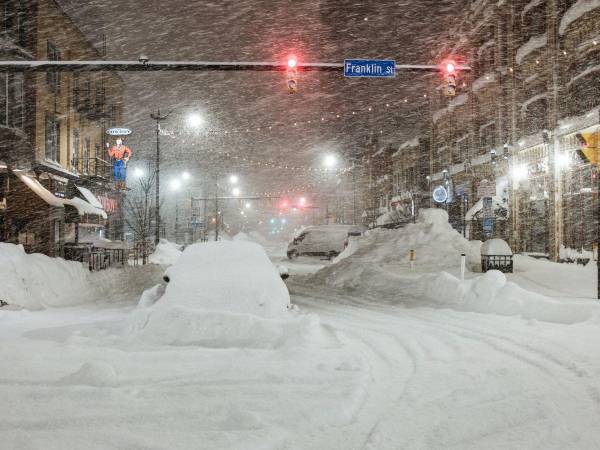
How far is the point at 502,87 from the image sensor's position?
3206 cm

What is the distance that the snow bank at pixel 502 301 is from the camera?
1035 centimetres

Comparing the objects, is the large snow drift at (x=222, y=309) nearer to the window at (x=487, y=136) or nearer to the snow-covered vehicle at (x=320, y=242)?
the snow-covered vehicle at (x=320, y=242)

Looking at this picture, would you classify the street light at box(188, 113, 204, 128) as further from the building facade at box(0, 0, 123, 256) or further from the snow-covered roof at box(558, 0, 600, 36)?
the snow-covered roof at box(558, 0, 600, 36)

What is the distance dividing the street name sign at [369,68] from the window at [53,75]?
21.0m

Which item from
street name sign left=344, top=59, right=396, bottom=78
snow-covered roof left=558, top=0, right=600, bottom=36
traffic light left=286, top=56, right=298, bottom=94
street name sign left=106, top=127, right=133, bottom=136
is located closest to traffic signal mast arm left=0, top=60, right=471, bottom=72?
traffic light left=286, top=56, right=298, bottom=94

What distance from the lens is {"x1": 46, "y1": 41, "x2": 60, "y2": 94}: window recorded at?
Answer: 28448mm

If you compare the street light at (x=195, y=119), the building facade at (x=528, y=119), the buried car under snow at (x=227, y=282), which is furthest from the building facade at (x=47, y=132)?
the building facade at (x=528, y=119)

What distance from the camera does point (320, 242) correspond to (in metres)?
35.4

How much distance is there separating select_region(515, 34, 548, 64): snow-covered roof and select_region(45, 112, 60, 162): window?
25426 mm

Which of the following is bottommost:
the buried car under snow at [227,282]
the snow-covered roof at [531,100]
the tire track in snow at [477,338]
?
the tire track in snow at [477,338]

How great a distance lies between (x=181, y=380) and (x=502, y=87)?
102 ft

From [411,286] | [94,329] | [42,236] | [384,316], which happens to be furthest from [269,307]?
[42,236]

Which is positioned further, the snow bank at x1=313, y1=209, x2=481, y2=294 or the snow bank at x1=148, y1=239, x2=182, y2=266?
the snow bank at x1=148, y1=239, x2=182, y2=266

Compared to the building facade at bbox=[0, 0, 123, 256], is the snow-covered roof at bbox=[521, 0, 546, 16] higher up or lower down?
higher up
